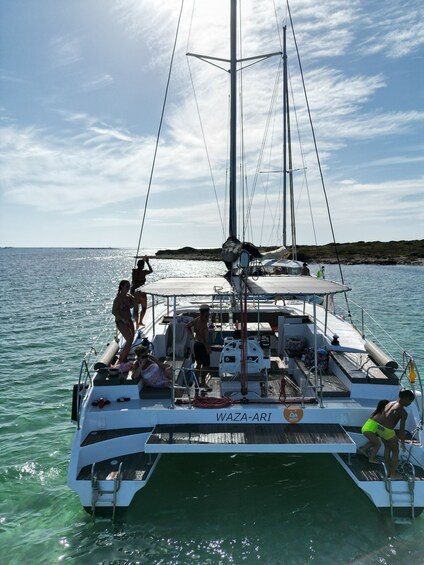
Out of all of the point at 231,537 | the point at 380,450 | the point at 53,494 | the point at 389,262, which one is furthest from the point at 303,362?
the point at 389,262

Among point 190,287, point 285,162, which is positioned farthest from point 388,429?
point 285,162

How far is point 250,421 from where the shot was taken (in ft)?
20.9

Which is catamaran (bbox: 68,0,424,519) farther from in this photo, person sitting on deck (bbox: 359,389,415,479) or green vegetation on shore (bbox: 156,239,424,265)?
green vegetation on shore (bbox: 156,239,424,265)

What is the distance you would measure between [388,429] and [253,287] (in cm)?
306

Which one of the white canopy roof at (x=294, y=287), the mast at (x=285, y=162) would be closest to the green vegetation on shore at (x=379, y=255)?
the mast at (x=285, y=162)

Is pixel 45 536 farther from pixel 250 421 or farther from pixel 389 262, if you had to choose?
pixel 389 262

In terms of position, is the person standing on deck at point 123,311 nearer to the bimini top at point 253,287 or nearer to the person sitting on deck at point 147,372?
the bimini top at point 253,287

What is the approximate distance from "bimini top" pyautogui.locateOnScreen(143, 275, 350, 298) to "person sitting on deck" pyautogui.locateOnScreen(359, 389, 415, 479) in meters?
1.89

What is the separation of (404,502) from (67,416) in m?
7.69

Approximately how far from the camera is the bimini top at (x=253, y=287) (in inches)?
272

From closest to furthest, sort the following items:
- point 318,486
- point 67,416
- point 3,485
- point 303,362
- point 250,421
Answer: point 250,421, point 318,486, point 3,485, point 303,362, point 67,416

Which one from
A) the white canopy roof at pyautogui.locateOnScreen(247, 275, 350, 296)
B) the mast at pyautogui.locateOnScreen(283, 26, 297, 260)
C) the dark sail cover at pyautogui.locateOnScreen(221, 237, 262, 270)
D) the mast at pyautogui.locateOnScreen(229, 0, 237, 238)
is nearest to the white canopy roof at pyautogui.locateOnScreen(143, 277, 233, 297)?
the white canopy roof at pyautogui.locateOnScreen(247, 275, 350, 296)

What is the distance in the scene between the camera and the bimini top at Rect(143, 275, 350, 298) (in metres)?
6.91

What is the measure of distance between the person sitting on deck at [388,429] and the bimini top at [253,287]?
189 centimetres
